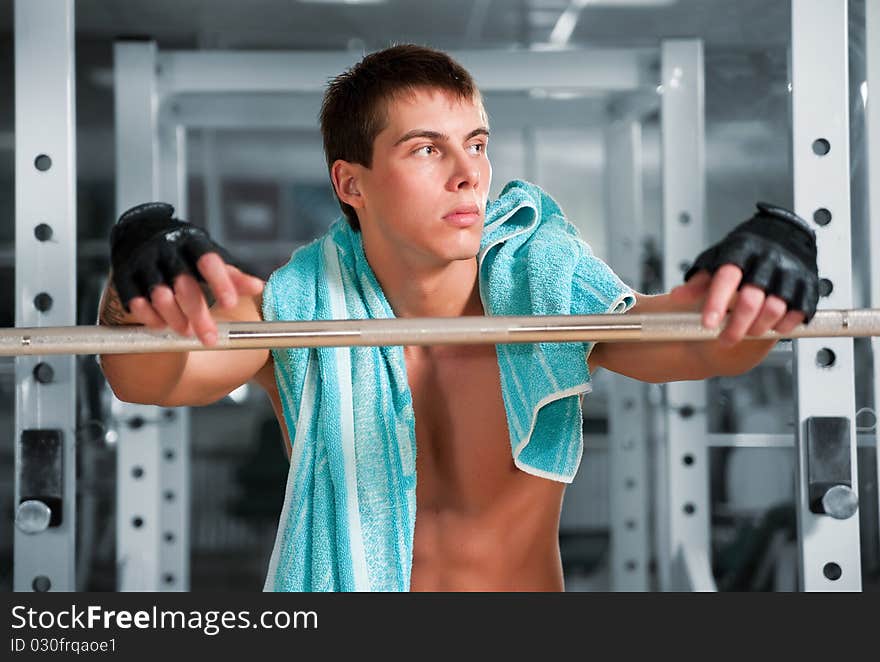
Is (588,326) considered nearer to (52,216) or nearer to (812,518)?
(812,518)

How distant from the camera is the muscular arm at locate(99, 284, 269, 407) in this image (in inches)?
40.1

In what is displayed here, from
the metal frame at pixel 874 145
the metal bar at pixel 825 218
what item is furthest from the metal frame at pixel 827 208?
the metal frame at pixel 874 145

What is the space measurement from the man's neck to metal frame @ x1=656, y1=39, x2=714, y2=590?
76 centimetres

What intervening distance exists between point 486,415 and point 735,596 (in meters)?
0.51

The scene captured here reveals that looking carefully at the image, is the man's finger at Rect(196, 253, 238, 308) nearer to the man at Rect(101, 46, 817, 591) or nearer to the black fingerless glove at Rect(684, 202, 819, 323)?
the man at Rect(101, 46, 817, 591)

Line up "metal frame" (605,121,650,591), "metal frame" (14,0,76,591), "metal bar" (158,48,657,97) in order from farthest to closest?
"metal frame" (605,121,650,591) → "metal bar" (158,48,657,97) → "metal frame" (14,0,76,591)

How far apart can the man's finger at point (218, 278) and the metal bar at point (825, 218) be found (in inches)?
31.7

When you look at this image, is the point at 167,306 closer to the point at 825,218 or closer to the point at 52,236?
the point at 52,236

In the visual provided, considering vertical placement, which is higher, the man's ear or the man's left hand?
the man's ear

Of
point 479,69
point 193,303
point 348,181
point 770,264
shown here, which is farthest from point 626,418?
point 193,303

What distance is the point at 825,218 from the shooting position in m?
1.23

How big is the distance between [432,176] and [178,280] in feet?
1.62

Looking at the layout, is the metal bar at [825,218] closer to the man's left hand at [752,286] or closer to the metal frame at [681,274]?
the man's left hand at [752,286]

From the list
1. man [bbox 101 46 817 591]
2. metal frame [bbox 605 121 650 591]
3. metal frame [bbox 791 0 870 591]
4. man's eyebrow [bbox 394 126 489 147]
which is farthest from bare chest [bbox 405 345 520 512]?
metal frame [bbox 605 121 650 591]
